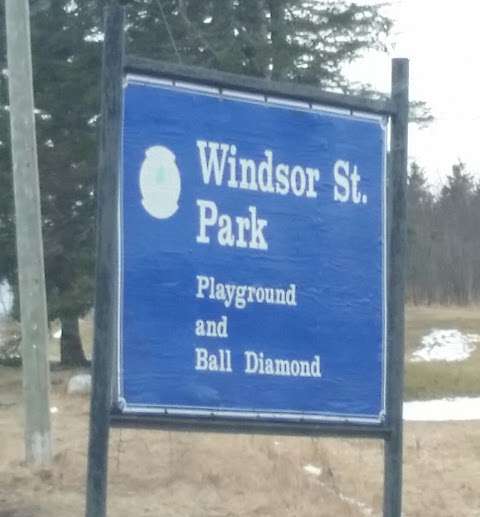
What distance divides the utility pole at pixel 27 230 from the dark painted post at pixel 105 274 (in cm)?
620

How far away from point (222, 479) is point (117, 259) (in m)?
5.99

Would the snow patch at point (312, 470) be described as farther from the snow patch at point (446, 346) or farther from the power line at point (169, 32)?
the snow patch at point (446, 346)

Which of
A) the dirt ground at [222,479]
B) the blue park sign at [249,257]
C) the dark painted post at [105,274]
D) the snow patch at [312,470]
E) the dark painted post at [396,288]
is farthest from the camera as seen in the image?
the snow patch at [312,470]

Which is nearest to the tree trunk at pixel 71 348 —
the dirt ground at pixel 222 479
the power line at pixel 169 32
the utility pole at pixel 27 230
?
the power line at pixel 169 32

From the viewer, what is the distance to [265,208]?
616cm

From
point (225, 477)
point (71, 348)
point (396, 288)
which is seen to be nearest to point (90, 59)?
point (71, 348)

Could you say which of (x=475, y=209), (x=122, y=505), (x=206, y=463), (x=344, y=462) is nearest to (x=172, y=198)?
(x=122, y=505)

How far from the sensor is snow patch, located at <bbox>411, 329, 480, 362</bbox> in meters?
37.5

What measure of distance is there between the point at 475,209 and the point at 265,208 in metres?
73.2

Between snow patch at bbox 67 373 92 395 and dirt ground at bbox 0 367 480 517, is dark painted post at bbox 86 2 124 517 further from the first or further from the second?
snow patch at bbox 67 373 92 395

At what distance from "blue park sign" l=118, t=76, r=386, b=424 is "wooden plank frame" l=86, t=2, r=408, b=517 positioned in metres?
0.05

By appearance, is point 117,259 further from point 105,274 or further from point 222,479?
point 222,479

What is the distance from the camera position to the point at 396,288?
658cm

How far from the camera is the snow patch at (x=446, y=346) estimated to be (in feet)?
123
